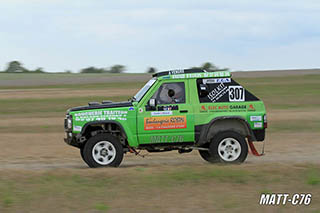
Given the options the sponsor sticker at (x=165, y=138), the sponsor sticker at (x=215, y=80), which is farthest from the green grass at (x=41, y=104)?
the sponsor sticker at (x=215, y=80)

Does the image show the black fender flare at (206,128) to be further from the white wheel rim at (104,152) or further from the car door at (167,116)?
the white wheel rim at (104,152)

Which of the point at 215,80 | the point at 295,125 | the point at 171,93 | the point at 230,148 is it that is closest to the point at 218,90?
the point at 215,80

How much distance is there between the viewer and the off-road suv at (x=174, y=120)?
10.6 metres

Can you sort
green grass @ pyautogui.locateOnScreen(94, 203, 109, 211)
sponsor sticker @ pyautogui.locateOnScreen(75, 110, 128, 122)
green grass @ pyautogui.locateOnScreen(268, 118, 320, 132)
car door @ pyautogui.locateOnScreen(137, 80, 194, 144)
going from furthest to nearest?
green grass @ pyautogui.locateOnScreen(268, 118, 320, 132) < car door @ pyautogui.locateOnScreen(137, 80, 194, 144) < sponsor sticker @ pyautogui.locateOnScreen(75, 110, 128, 122) < green grass @ pyautogui.locateOnScreen(94, 203, 109, 211)

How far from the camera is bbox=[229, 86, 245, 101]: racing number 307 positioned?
429 inches

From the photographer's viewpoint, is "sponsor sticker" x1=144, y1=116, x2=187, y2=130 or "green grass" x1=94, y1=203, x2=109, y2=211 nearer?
"green grass" x1=94, y1=203, x2=109, y2=211

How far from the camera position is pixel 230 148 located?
1093 cm

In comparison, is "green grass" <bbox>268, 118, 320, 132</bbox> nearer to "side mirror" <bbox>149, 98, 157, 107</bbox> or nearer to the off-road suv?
the off-road suv

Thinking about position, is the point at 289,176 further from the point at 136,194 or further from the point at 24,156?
the point at 24,156

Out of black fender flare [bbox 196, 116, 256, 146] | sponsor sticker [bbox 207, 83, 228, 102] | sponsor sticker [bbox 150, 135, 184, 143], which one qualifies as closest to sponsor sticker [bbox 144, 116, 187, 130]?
sponsor sticker [bbox 150, 135, 184, 143]

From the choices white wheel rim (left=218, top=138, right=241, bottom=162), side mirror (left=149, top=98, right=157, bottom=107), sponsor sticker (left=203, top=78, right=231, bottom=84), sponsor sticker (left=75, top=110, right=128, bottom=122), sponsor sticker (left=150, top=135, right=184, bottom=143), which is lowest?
white wheel rim (left=218, top=138, right=241, bottom=162)

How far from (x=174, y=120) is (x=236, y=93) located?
1353 millimetres

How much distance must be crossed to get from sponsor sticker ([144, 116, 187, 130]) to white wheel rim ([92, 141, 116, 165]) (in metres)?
0.78

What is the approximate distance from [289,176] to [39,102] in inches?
857
